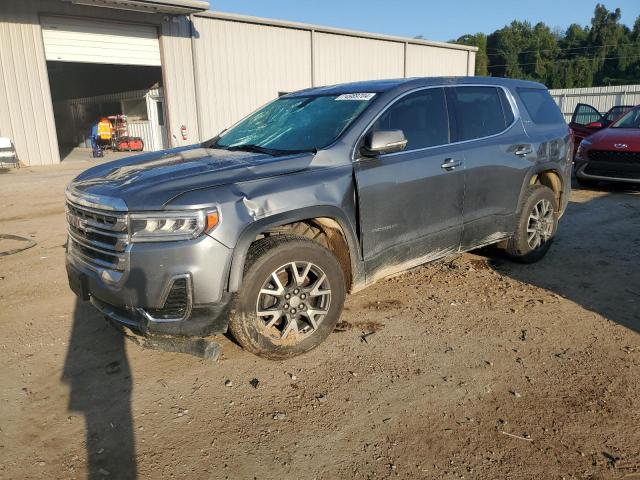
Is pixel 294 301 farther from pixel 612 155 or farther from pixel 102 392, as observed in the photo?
pixel 612 155

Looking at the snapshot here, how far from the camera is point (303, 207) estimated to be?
3371mm

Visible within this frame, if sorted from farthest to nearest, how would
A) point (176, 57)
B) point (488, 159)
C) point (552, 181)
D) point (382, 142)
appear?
1. point (176, 57)
2. point (552, 181)
3. point (488, 159)
4. point (382, 142)

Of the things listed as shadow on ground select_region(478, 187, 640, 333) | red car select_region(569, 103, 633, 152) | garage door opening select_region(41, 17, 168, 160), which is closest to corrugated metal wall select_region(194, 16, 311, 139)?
garage door opening select_region(41, 17, 168, 160)

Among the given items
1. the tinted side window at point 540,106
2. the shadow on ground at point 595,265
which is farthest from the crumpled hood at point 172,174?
the tinted side window at point 540,106

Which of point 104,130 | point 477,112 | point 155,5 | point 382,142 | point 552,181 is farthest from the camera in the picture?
point 104,130

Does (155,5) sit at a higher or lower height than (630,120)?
higher

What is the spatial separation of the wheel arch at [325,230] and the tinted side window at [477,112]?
5.06 feet

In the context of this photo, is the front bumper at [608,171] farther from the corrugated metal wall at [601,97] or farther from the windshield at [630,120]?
the corrugated metal wall at [601,97]

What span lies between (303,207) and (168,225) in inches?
34.8

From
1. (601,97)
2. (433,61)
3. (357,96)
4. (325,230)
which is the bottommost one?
(325,230)

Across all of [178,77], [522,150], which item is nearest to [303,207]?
[522,150]

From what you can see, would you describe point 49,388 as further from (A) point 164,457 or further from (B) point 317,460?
(B) point 317,460

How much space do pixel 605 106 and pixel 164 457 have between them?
3431 cm

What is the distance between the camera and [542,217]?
17.6 feet
